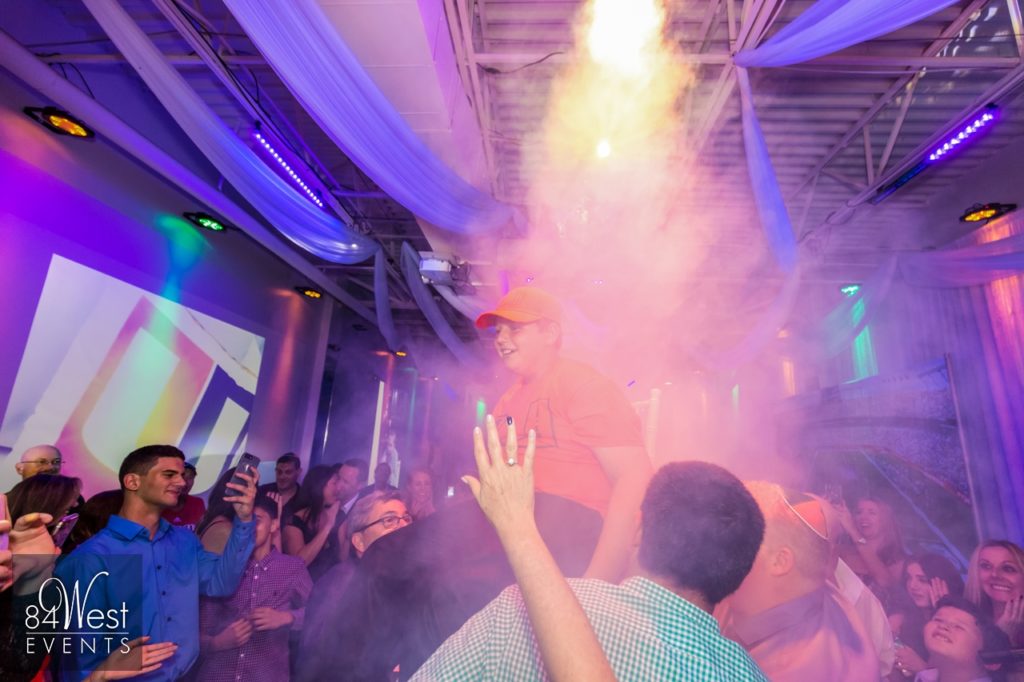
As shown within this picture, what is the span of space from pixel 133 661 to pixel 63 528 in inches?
39.3

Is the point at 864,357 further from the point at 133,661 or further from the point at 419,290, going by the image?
the point at 133,661

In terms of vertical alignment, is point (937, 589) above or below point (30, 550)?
below

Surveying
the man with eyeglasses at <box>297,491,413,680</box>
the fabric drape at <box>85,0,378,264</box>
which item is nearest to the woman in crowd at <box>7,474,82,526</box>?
the man with eyeglasses at <box>297,491,413,680</box>

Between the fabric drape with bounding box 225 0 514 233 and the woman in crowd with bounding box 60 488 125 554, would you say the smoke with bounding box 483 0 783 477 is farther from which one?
the woman in crowd with bounding box 60 488 125 554

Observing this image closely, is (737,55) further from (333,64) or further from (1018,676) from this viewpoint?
(1018,676)

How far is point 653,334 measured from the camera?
7383 mm

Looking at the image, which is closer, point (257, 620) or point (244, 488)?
point (244, 488)

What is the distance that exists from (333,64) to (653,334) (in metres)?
6.13

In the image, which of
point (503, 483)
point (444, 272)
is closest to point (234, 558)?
point (503, 483)

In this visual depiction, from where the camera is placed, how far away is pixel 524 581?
0.69m

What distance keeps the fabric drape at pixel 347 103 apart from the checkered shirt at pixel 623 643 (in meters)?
2.48

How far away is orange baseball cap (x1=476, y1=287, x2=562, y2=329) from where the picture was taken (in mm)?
1639

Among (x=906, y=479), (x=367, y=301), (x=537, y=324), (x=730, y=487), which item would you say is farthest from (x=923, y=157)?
(x=367, y=301)

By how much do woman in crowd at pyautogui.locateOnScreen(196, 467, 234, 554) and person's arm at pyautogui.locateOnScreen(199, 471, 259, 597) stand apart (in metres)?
0.18
